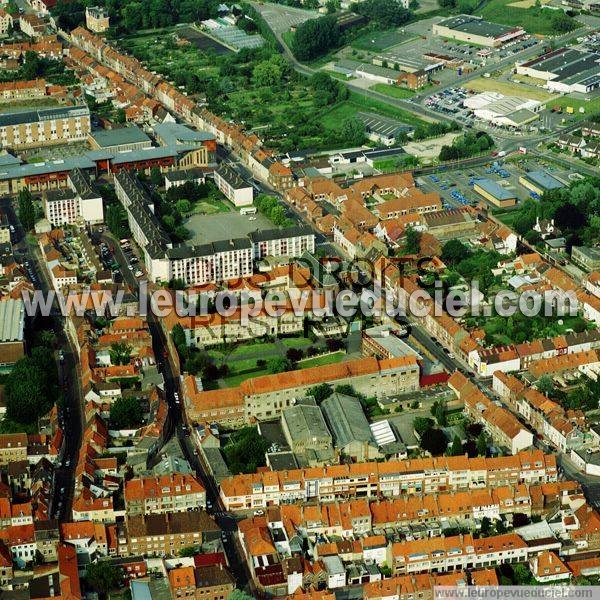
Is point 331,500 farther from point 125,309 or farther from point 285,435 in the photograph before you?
point 125,309

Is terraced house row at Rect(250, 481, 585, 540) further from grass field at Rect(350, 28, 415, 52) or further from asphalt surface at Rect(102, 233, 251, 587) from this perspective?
grass field at Rect(350, 28, 415, 52)

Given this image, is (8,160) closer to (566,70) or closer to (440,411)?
Answer: (440,411)

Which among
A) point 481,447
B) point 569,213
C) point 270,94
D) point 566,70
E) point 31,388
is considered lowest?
point 270,94

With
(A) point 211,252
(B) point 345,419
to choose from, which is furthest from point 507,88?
(B) point 345,419

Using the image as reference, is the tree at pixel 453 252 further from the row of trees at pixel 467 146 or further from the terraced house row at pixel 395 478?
the terraced house row at pixel 395 478

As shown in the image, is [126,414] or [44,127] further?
[44,127]

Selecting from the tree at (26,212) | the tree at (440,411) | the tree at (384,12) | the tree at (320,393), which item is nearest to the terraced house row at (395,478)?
the tree at (440,411)

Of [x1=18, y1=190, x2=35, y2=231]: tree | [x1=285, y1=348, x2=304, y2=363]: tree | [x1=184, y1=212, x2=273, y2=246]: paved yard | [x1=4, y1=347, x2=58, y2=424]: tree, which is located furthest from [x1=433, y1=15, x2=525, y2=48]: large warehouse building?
[x1=4, y1=347, x2=58, y2=424]: tree
